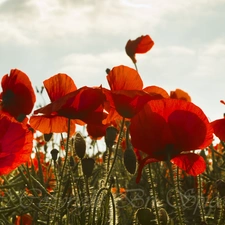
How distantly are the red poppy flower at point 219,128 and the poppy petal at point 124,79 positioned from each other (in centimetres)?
36

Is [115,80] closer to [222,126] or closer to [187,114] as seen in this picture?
[187,114]

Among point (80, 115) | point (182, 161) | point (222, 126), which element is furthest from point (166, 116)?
point (222, 126)

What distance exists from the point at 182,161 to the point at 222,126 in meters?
0.33

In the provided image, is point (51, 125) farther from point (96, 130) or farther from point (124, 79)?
point (124, 79)

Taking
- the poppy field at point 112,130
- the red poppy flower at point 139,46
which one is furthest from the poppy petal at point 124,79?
the red poppy flower at point 139,46

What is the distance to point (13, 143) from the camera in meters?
1.17

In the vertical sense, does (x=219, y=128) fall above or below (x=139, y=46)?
below

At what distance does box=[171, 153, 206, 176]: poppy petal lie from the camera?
1.27 meters

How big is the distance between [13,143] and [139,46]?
1977mm

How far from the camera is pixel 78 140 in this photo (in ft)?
4.91

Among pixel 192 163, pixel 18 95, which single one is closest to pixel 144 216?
pixel 192 163

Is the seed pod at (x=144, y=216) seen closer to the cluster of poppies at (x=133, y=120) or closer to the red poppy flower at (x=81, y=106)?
the cluster of poppies at (x=133, y=120)

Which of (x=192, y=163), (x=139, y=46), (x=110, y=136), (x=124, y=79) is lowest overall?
(x=192, y=163)

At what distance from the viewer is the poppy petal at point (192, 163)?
1.27 metres
